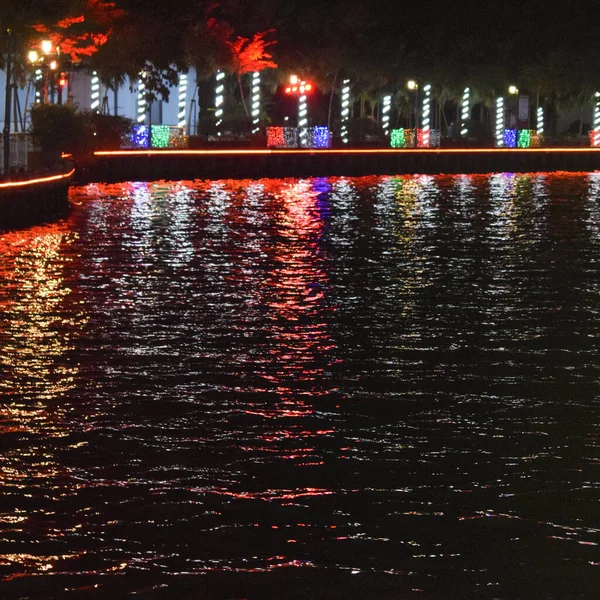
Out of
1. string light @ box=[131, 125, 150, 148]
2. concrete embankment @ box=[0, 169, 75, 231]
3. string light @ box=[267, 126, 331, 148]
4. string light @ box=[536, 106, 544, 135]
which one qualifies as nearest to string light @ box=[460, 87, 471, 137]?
string light @ box=[536, 106, 544, 135]

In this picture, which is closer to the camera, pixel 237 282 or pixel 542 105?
pixel 237 282

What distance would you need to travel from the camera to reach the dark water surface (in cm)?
755

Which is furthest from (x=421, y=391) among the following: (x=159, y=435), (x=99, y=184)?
(x=99, y=184)

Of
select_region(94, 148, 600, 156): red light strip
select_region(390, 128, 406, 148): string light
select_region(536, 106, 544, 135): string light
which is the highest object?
select_region(536, 106, 544, 135): string light

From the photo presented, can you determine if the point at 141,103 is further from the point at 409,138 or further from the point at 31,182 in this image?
the point at 31,182

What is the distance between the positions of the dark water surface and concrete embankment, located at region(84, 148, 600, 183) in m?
28.5

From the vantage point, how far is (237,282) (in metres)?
19.9

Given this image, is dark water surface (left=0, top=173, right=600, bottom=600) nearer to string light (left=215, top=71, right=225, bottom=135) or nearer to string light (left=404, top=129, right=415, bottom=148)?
string light (left=215, top=71, right=225, bottom=135)

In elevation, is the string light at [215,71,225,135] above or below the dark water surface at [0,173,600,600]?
above

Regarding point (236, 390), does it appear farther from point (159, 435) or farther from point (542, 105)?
point (542, 105)

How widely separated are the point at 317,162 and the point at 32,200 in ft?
93.3

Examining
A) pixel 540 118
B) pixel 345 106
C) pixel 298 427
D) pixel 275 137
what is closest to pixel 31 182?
pixel 298 427

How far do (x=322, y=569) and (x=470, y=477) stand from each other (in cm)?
211

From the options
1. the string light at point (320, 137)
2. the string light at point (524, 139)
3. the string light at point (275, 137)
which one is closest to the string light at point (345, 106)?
the string light at point (320, 137)
